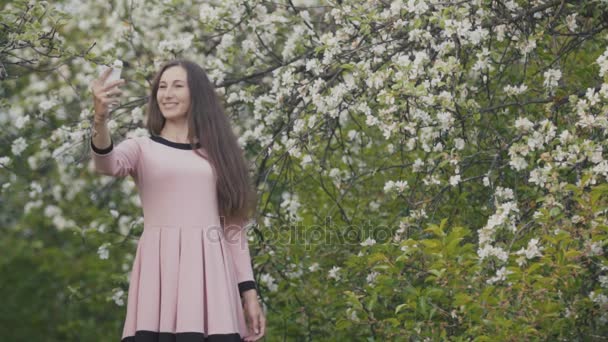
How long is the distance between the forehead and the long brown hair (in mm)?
14

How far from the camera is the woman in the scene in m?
3.00

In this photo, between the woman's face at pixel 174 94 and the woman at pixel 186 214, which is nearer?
the woman at pixel 186 214

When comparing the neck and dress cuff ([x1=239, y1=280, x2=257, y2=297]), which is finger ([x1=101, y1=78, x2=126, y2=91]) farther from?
dress cuff ([x1=239, y1=280, x2=257, y2=297])

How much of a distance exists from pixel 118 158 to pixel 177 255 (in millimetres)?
352

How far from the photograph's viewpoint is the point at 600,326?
3.64 m

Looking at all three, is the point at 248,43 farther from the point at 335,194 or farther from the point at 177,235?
the point at 177,235

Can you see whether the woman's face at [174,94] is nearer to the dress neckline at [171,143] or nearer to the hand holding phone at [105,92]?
the dress neckline at [171,143]

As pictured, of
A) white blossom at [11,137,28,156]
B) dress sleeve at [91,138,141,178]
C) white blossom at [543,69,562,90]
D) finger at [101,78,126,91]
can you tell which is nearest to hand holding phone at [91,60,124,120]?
finger at [101,78,126,91]

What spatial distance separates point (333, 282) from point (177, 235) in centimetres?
152

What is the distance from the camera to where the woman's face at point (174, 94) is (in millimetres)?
3232

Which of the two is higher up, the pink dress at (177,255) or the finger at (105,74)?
the finger at (105,74)

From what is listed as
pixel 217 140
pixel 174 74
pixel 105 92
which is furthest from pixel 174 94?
pixel 105 92

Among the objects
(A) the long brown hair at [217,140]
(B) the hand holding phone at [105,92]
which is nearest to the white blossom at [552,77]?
(A) the long brown hair at [217,140]

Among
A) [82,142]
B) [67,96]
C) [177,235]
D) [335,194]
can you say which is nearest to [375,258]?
[177,235]
